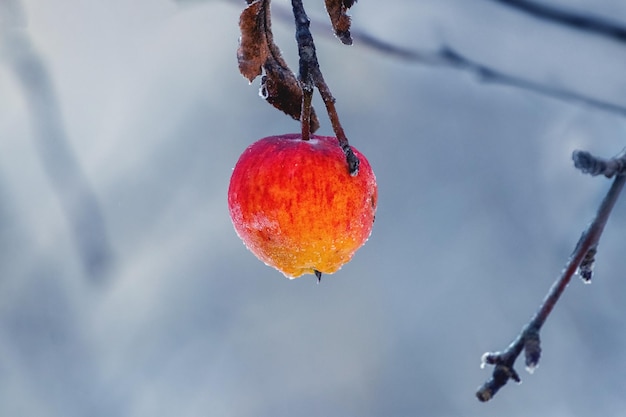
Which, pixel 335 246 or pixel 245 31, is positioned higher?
pixel 245 31

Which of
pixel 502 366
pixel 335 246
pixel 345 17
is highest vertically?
pixel 345 17

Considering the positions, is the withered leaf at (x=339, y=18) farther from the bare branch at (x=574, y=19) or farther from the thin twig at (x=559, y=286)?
the bare branch at (x=574, y=19)

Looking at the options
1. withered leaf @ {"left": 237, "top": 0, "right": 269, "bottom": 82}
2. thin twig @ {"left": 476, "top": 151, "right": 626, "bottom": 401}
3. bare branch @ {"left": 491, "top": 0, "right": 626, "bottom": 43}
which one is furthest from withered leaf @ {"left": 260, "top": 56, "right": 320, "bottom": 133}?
bare branch @ {"left": 491, "top": 0, "right": 626, "bottom": 43}

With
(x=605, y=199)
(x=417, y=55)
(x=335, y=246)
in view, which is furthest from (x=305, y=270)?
(x=417, y=55)

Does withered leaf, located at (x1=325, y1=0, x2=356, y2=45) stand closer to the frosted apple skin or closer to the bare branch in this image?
the frosted apple skin

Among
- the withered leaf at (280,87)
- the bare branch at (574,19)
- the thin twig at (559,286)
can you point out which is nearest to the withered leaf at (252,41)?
the withered leaf at (280,87)

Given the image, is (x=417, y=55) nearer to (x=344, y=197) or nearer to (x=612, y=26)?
(x=612, y=26)
